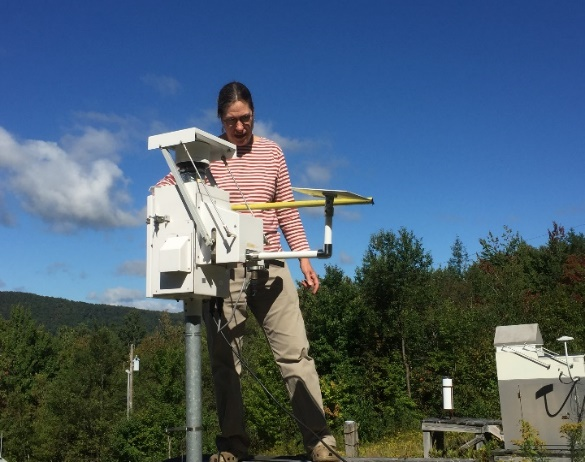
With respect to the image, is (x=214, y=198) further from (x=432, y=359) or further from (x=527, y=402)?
(x=432, y=359)

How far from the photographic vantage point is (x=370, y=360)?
3120 cm

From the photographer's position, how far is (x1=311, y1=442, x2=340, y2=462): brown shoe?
130 inches

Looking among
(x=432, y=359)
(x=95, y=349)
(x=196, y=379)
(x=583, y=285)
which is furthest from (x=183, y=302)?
(x=95, y=349)

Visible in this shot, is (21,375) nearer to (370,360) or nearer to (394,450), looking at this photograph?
(370,360)

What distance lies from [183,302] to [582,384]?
4.89 metres

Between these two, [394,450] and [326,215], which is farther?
[394,450]

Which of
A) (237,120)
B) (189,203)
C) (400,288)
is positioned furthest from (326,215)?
(400,288)

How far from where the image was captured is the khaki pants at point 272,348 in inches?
Answer: 134

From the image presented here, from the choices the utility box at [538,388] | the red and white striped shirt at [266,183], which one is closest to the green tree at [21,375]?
the utility box at [538,388]

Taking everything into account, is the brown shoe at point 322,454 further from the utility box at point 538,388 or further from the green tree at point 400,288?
the green tree at point 400,288

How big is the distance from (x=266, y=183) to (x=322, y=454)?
4.80 feet

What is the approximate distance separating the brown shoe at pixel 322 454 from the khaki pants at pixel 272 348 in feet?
0.20

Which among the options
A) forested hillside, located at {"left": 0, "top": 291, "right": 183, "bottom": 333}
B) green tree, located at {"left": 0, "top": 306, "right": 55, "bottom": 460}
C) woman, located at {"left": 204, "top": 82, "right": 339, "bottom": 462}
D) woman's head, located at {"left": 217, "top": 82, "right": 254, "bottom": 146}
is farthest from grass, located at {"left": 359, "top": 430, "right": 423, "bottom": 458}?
forested hillside, located at {"left": 0, "top": 291, "right": 183, "bottom": 333}

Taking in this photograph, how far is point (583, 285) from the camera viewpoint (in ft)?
104
